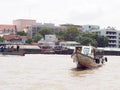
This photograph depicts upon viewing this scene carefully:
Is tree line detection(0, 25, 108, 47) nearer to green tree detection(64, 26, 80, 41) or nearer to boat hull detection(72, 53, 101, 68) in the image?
green tree detection(64, 26, 80, 41)

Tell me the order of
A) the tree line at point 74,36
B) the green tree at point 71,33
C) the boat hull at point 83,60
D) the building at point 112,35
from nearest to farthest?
the boat hull at point 83,60 → the tree line at point 74,36 → the building at point 112,35 → the green tree at point 71,33

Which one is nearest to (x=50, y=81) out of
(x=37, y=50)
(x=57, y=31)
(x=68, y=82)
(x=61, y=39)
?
(x=68, y=82)

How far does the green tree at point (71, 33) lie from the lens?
120 meters

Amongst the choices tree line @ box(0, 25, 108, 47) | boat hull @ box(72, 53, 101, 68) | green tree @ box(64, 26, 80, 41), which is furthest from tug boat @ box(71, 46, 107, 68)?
green tree @ box(64, 26, 80, 41)

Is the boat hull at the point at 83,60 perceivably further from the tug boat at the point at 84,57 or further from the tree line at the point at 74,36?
the tree line at the point at 74,36

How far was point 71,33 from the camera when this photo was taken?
120 m

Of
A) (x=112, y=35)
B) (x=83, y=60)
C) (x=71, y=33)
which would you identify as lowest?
(x=83, y=60)

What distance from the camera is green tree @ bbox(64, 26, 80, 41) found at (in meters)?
120

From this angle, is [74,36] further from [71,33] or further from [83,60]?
[83,60]

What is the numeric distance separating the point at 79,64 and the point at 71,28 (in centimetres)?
8874

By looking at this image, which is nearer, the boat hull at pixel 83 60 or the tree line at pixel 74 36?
the boat hull at pixel 83 60

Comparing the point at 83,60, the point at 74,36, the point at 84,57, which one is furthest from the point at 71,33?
the point at 84,57

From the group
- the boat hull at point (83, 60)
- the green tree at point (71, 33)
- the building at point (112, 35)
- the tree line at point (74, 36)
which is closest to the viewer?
the boat hull at point (83, 60)

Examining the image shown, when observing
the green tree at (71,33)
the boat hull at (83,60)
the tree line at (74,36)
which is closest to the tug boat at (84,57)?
the boat hull at (83,60)
